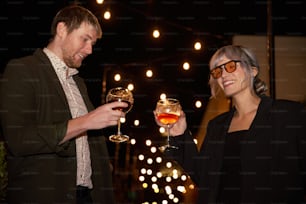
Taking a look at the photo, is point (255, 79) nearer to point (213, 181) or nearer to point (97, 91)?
point (213, 181)

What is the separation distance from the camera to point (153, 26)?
6121 millimetres

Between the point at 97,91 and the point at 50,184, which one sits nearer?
the point at 50,184

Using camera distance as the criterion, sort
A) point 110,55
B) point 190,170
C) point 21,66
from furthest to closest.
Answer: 1. point 110,55
2. point 190,170
3. point 21,66

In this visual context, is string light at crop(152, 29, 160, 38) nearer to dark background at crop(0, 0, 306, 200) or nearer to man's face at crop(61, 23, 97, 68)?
dark background at crop(0, 0, 306, 200)

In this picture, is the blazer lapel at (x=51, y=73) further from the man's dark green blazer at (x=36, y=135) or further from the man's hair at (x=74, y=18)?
the man's hair at (x=74, y=18)

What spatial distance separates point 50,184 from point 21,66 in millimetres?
673

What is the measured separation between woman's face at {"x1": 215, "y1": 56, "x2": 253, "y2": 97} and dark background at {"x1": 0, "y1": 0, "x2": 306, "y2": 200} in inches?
40.1

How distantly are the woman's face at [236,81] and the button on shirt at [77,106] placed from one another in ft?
3.03

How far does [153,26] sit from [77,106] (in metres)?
3.67

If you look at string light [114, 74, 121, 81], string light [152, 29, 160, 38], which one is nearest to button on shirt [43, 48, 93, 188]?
string light [152, 29, 160, 38]

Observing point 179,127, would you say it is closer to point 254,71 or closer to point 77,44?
point 254,71

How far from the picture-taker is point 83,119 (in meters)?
2.27

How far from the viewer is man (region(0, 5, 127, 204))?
2264 millimetres

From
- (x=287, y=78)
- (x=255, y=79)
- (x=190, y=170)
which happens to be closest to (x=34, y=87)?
(x=190, y=170)
